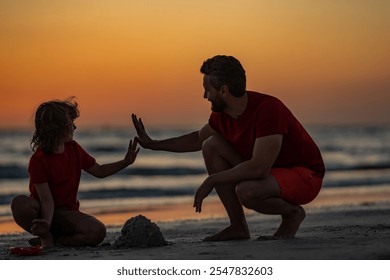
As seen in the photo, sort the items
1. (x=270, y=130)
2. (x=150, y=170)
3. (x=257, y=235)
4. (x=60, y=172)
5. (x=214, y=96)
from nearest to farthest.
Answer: (x=270, y=130) → (x=214, y=96) → (x=60, y=172) → (x=257, y=235) → (x=150, y=170)

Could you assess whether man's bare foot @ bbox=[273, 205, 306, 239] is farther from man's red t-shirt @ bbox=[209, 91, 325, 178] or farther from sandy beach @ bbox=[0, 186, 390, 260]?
man's red t-shirt @ bbox=[209, 91, 325, 178]

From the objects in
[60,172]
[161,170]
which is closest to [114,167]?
[60,172]

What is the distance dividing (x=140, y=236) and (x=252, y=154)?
0.86 meters

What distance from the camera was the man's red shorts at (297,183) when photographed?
4.94 meters

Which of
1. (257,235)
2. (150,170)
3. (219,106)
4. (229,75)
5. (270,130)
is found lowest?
(257,235)

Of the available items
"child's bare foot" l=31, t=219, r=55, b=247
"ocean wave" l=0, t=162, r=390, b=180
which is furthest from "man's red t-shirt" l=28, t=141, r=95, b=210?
"ocean wave" l=0, t=162, r=390, b=180

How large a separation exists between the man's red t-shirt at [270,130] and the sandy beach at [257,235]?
1.66 ft

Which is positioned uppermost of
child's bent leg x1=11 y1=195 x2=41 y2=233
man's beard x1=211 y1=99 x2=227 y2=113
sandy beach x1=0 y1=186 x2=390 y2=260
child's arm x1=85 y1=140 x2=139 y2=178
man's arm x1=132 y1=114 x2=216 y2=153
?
man's beard x1=211 y1=99 x2=227 y2=113

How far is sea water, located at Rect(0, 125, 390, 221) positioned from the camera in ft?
34.7

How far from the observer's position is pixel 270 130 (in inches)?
189

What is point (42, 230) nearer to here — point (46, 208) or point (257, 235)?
point (46, 208)

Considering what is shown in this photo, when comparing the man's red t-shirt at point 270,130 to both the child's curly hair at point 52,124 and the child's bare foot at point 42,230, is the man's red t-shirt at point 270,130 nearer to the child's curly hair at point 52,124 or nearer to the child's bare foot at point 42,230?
the child's curly hair at point 52,124

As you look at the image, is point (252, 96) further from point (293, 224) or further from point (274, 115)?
point (293, 224)

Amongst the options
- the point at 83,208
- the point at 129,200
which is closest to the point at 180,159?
the point at 129,200
